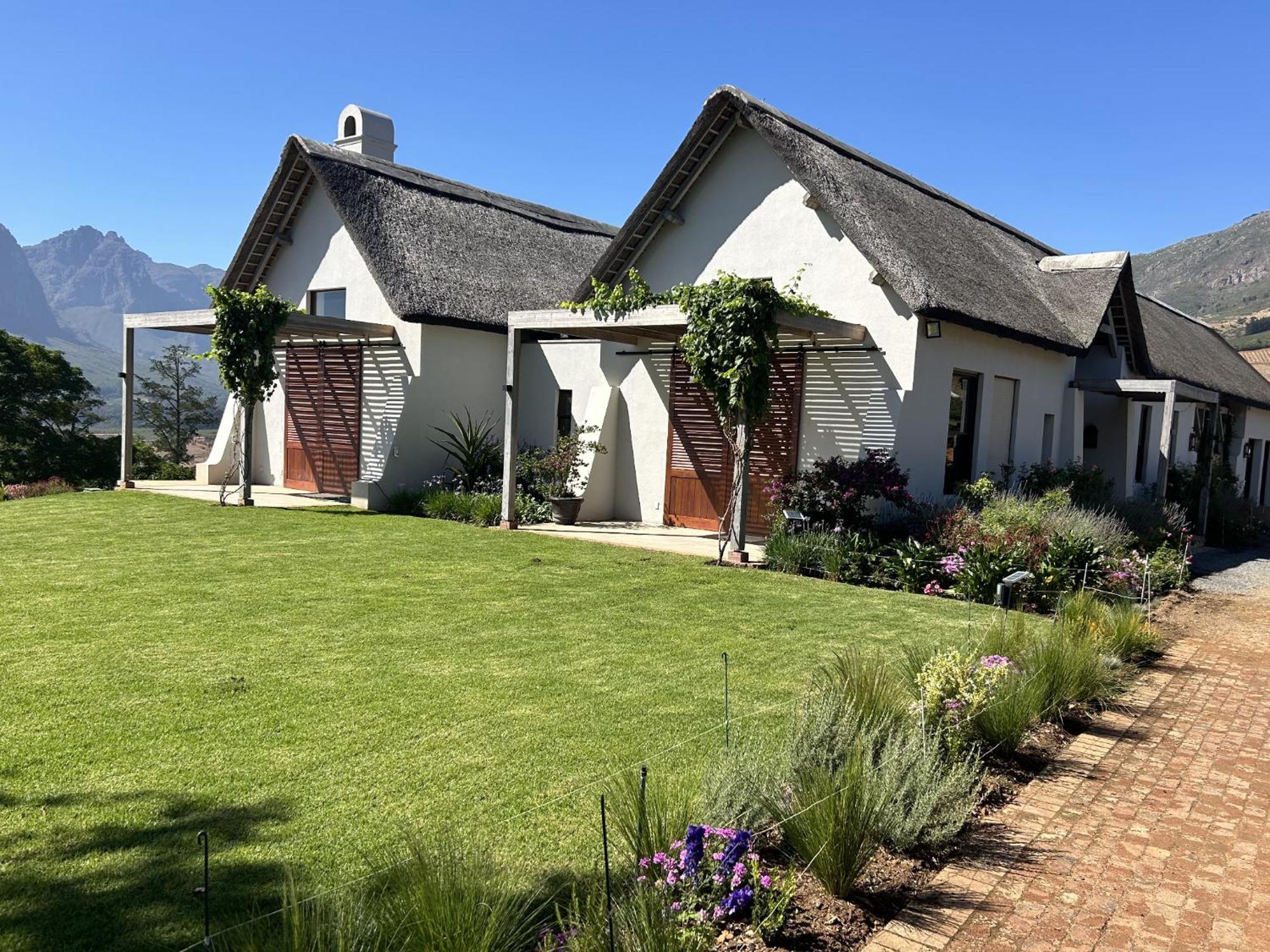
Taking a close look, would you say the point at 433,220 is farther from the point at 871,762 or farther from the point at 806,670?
the point at 871,762

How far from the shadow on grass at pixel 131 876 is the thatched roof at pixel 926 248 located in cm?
1068

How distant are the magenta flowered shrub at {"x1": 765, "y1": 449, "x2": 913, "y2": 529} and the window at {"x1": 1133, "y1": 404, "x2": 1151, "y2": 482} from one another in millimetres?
9365

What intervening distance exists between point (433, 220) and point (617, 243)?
5135 millimetres

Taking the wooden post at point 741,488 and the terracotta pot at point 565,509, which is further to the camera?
the terracotta pot at point 565,509

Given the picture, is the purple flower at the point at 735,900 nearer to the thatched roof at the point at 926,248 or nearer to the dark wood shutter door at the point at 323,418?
the thatched roof at the point at 926,248

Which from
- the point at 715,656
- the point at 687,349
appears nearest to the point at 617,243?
the point at 687,349

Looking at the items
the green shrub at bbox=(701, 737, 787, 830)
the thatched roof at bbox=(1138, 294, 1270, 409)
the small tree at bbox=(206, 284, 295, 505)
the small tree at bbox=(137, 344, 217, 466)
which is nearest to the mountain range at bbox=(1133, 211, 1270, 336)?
the thatched roof at bbox=(1138, 294, 1270, 409)

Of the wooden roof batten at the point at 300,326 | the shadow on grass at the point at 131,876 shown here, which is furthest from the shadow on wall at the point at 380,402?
the shadow on grass at the point at 131,876

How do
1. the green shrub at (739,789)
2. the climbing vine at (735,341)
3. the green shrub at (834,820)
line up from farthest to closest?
the climbing vine at (735,341) → the green shrub at (739,789) → the green shrub at (834,820)

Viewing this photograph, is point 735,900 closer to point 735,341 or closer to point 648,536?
point 735,341

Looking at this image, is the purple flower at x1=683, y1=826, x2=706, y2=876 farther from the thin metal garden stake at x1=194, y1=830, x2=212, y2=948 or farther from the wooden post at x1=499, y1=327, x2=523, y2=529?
the wooden post at x1=499, y1=327, x2=523, y2=529

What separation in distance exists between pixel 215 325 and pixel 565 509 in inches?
292

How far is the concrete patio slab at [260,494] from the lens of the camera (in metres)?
17.1

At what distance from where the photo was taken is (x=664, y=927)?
3.12 m
